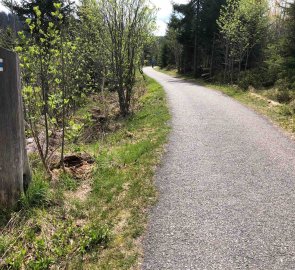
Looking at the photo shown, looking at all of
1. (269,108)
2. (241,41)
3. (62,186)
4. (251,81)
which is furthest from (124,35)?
(241,41)

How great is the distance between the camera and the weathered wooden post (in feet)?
13.0

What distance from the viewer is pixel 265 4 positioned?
2339 cm

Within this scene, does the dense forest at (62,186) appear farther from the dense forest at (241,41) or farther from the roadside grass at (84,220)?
the dense forest at (241,41)

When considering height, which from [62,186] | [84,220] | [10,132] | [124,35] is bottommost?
[84,220]

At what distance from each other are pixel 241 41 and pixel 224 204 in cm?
1887

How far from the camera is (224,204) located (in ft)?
15.5

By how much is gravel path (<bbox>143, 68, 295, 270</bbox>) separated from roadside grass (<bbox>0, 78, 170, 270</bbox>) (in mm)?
285

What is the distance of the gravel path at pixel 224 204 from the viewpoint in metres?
3.53

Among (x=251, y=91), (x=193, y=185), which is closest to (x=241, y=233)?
(x=193, y=185)

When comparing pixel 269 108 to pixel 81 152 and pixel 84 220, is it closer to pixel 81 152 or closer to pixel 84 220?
pixel 81 152

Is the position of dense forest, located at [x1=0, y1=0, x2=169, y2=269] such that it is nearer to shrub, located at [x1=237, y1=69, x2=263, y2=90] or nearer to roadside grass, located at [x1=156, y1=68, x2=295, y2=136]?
roadside grass, located at [x1=156, y1=68, x2=295, y2=136]

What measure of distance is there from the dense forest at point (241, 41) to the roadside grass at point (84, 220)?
1116 centimetres

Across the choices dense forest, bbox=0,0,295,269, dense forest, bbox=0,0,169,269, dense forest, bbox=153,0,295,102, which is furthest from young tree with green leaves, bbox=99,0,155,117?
dense forest, bbox=153,0,295,102

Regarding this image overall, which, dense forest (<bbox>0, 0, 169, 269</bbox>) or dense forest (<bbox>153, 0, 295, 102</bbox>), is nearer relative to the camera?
dense forest (<bbox>0, 0, 169, 269</bbox>)
